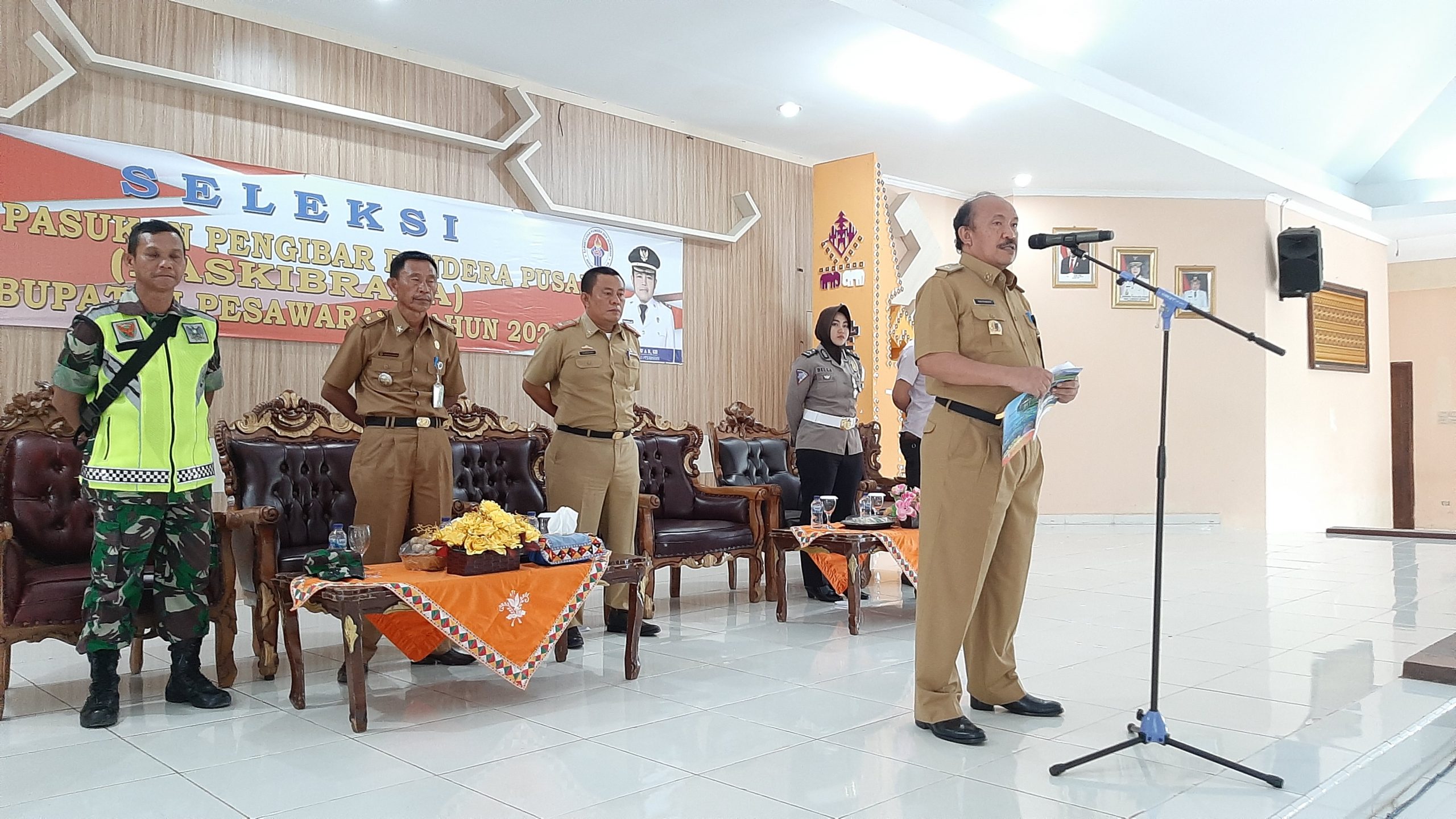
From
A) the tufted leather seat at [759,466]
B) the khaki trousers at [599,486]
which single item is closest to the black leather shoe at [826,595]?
the tufted leather seat at [759,466]

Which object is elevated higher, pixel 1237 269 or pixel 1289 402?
pixel 1237 269

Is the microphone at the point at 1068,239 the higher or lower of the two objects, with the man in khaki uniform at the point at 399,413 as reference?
higher

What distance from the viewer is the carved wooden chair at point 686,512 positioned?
507cm

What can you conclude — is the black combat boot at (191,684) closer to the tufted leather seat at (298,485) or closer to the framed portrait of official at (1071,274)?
the tufted leather seat at (298,485)

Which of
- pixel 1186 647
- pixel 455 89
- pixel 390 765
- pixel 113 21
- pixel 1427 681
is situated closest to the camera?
pixel 390 765

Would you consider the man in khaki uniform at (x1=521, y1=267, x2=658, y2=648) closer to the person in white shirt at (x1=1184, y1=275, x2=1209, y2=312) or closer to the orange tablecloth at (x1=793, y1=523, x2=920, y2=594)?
the orange tablecloth at (x1=793, y1=523, x2=920, y2=594)

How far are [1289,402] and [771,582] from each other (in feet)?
22.9

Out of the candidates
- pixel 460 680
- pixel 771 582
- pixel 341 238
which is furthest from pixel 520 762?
pixel 341 238

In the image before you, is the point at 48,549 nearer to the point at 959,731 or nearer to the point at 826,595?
the point at 959,731

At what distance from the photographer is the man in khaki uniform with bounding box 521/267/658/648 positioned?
4.42m

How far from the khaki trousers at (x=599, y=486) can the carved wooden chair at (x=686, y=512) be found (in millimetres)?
306

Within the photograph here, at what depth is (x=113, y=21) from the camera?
4.80m

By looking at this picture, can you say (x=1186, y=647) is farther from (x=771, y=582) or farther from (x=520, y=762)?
(x=520, y=762)

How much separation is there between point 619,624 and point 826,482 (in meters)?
1.45
